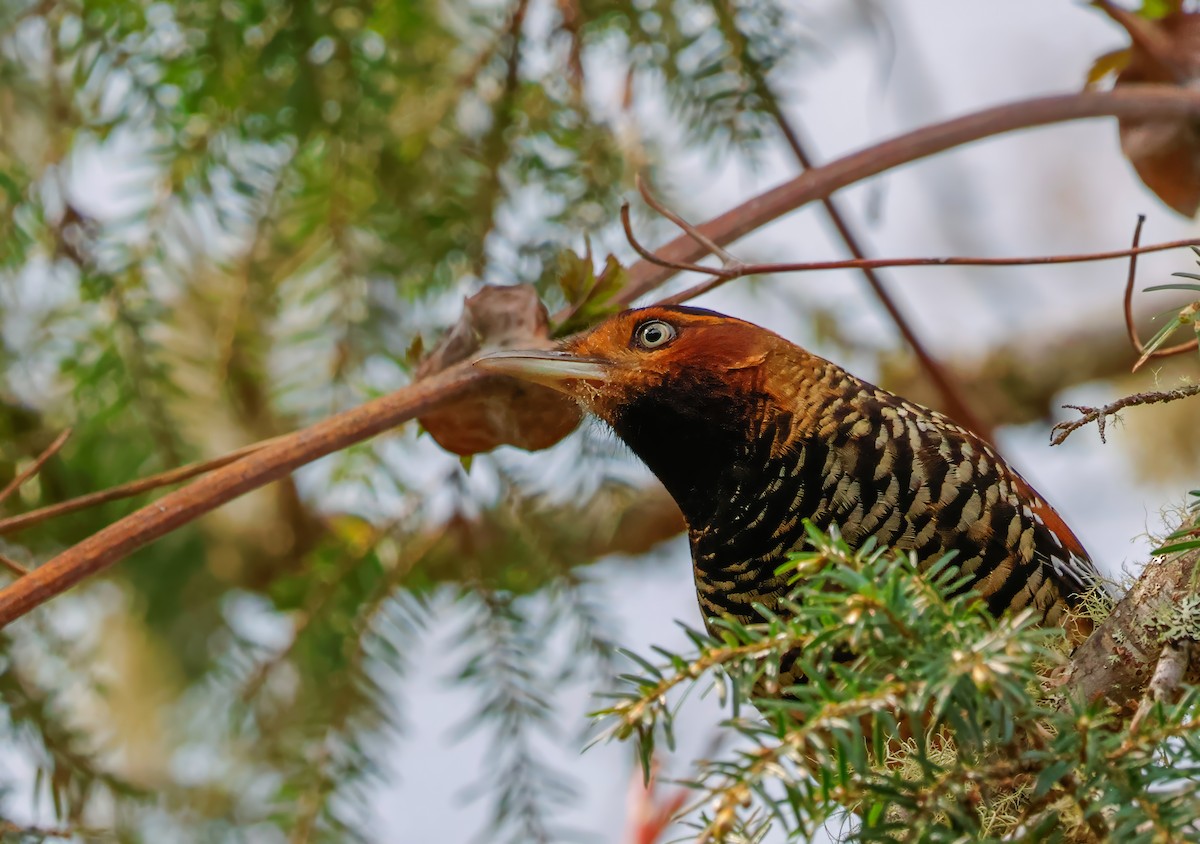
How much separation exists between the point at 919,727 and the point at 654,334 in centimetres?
92

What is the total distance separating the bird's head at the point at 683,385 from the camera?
1627mm

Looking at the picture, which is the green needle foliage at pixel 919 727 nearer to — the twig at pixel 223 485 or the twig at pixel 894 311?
the twig at pixel 223 485

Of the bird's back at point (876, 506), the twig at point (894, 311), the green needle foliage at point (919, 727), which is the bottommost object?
the green needle foliage at point (919, 727)

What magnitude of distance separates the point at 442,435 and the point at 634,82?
0.95m

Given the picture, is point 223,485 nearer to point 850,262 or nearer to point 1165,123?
point 850,262

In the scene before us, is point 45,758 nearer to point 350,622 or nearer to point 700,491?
point 350,622

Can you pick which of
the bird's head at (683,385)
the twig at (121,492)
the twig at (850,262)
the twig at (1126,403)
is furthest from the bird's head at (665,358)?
the twig at (1126,403)

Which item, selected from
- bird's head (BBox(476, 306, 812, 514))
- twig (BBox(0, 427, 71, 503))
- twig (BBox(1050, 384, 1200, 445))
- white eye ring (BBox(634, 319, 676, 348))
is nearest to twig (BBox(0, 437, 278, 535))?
twig (BBox(0, 427, 71, 503))

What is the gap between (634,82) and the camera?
7.45 feet

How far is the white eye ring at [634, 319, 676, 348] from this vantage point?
66.5 inches

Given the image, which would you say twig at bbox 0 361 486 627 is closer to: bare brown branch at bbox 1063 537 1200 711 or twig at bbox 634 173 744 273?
twig at bbox 634 173 744 273

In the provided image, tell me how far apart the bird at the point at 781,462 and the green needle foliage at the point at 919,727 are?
54 centimetres

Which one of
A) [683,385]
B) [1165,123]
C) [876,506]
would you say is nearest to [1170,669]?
[876,506]

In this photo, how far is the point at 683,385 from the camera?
5.42 ft
